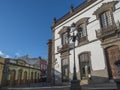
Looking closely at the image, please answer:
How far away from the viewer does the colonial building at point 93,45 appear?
1309cm

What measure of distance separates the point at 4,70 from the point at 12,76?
11.7 feet

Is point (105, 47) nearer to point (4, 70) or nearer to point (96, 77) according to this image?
point (96, 77)

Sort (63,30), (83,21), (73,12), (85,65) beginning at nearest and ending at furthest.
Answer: (85,65) → (83,21) → (73,12) → (63,30)

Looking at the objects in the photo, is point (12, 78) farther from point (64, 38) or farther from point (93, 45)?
point (93, 45)

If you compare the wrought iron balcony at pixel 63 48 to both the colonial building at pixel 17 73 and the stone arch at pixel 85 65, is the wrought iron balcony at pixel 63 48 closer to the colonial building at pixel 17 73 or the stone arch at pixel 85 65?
the stone arch at pixel 85 65

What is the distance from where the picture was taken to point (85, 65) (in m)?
15.3

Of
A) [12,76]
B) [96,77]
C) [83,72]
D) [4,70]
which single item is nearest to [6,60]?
[4,70]

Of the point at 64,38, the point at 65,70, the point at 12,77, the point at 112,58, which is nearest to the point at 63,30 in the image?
the point at 64,38

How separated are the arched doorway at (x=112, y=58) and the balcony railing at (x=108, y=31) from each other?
127cm

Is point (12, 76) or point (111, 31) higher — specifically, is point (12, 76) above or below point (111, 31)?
below

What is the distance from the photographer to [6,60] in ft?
83.0

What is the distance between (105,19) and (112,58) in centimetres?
405

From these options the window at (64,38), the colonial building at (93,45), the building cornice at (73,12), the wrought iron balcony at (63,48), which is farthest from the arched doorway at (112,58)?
the window at (64,38)

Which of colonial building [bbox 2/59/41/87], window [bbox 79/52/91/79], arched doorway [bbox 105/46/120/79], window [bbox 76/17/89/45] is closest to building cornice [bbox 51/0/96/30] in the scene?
window [bbox 76/17/89/45]
